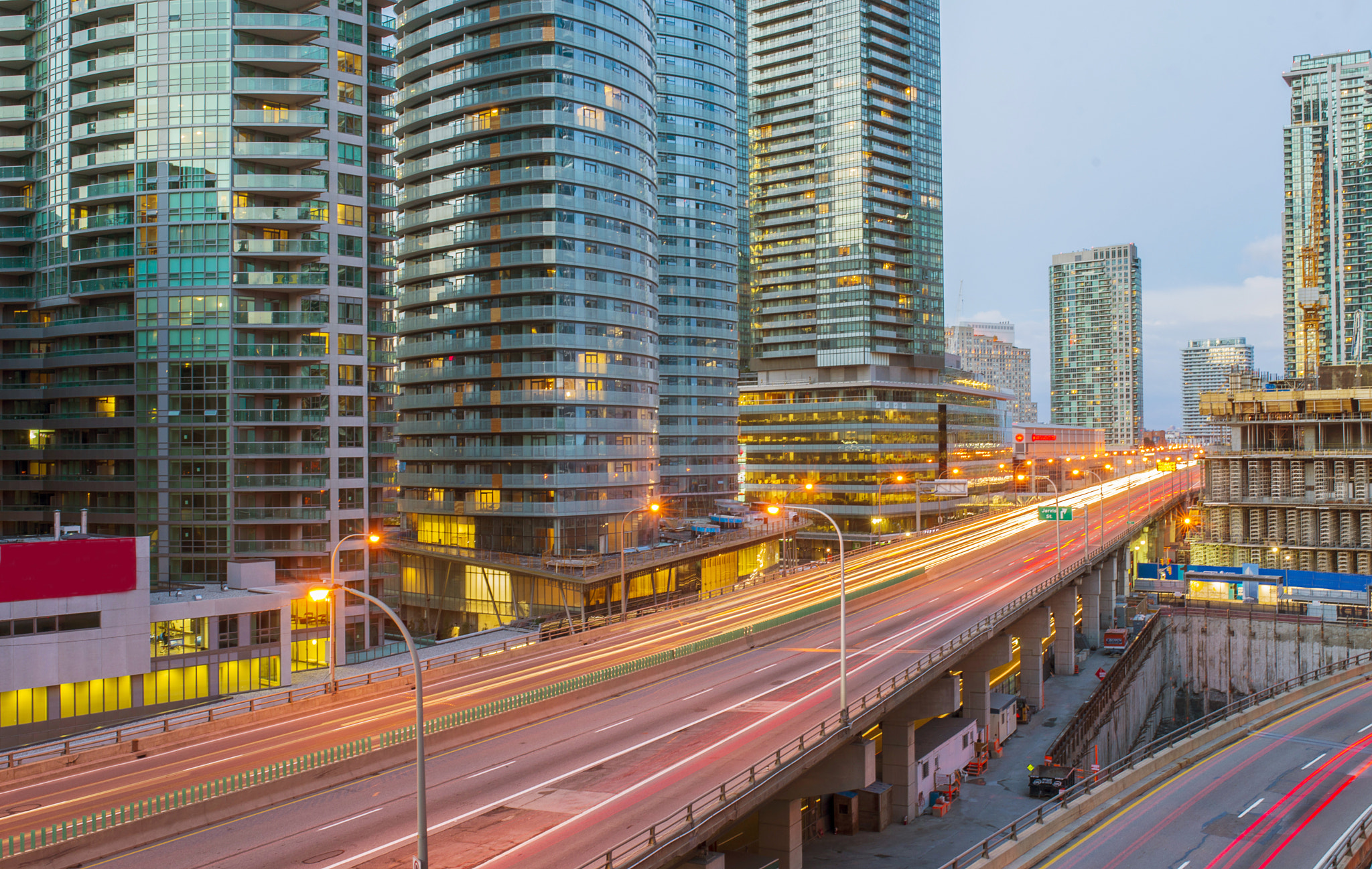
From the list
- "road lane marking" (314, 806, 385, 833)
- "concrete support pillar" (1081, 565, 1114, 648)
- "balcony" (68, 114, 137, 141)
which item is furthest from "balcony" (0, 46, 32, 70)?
"concrete support pillar" (1081, 565, 1114, 648)

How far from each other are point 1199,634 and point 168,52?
106 meters

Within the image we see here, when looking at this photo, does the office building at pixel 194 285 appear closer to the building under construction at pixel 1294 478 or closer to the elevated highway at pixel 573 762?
the elevated highway at pixel 573 762

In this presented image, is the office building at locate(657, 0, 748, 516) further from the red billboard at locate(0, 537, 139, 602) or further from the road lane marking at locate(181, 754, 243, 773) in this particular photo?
the road lane marking at locate(181, 754, 243, 773)

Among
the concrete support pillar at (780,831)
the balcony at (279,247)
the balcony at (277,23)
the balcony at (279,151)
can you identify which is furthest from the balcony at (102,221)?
the concrete support pillar at (780,831)

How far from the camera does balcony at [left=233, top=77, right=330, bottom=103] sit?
3014 inches

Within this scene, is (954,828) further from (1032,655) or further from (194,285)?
(194,285)

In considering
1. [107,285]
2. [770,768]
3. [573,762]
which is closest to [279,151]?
[107,285]

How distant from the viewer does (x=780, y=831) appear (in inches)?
1508

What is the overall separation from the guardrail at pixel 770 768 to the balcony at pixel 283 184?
197ft

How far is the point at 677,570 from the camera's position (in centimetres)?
9300

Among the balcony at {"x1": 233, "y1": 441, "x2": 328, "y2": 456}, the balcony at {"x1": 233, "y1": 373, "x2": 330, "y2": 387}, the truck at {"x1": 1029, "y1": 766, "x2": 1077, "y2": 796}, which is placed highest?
the balcony at {"x1": 233, "y1": 373, "x2": 330, "y2": 387}

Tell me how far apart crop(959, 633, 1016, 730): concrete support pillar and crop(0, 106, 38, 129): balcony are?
8990cm

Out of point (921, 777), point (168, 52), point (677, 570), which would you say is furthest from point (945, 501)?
point (168, 52)

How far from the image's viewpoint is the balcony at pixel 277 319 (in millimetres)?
76938
